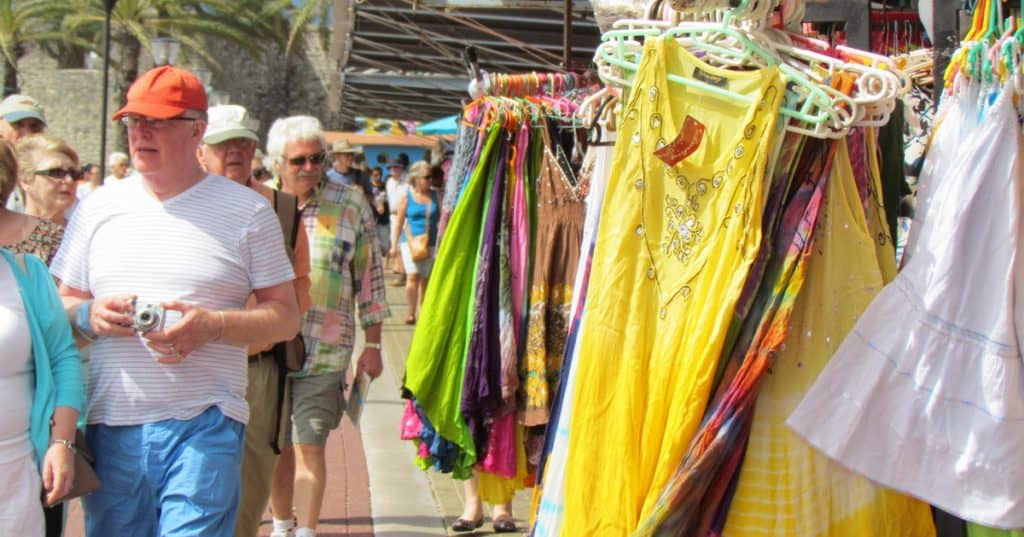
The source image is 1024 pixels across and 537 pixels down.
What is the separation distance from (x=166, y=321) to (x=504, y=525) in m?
2.84

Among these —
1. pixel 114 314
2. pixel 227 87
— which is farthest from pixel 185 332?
pixel 227 87

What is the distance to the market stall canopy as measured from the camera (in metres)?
8.45

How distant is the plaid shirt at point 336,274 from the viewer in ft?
17.5

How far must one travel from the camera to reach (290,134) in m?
5.29

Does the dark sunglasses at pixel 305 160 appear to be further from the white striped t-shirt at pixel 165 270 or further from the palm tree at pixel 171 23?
the palm tree at pixel 171 23

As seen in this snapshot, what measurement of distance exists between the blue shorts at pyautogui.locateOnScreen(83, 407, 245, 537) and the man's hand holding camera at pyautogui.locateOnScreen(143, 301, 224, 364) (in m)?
0.24

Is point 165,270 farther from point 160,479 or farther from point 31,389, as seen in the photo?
point 160,479

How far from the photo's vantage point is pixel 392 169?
58.3 ft

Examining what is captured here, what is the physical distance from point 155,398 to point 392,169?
568 inches

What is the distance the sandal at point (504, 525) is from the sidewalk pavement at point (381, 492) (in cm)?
9

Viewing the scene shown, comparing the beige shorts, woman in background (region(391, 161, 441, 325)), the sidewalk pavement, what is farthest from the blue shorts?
woman in background (region(391, 161, 441, 325))

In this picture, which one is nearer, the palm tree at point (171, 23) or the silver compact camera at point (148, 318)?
the silver compact camera at point (148, 318)

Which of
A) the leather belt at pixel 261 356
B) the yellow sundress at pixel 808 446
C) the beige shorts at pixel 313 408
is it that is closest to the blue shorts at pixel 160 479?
the leather belt at pixel 261 356

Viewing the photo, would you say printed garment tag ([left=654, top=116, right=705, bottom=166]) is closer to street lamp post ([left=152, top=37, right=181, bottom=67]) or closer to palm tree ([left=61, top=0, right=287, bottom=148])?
street lamp post ([left=152, top=37, right=181, bottom=67])
